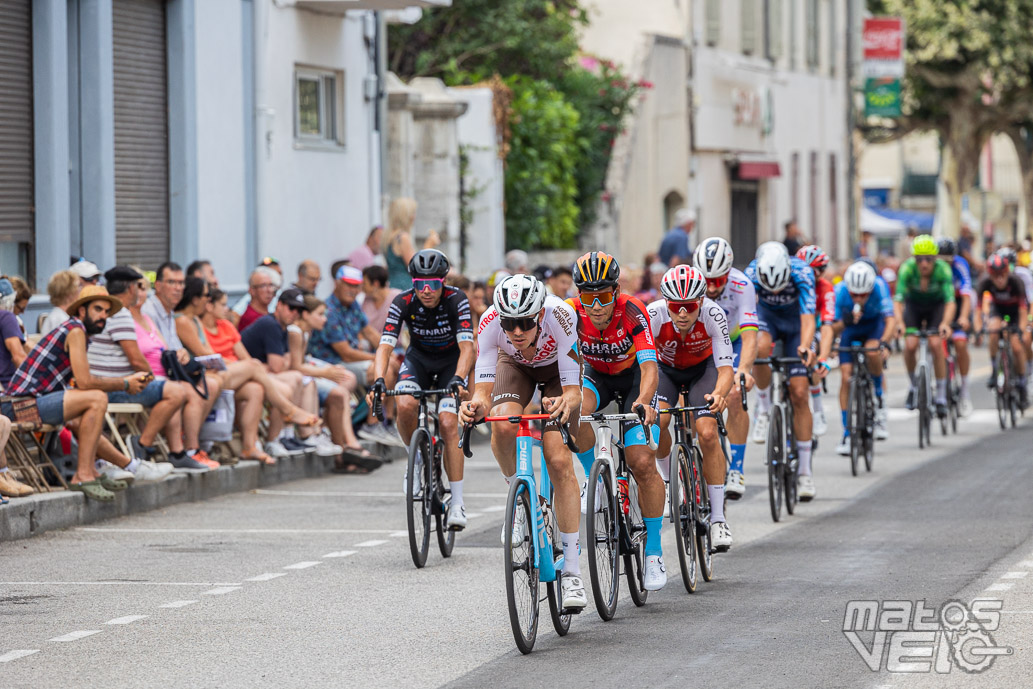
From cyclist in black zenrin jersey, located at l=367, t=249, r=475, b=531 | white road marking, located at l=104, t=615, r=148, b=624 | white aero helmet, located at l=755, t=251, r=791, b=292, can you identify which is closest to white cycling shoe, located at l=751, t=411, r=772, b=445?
white aero helmet, located at l=755, t=251, r=791, b=292

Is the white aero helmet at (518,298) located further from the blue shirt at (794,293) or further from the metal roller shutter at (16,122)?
the metal roller shutter at (16,122)

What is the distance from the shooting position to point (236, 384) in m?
15.0

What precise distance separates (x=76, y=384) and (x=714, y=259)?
4.51 meters

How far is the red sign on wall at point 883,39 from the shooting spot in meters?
41.2

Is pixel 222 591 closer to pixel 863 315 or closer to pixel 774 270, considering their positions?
pixel 774 270

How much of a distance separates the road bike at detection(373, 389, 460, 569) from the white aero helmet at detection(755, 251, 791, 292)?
9.91 feet

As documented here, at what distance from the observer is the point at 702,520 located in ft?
33.5

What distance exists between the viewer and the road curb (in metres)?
12.2

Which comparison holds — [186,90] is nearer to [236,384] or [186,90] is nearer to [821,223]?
[236,384]

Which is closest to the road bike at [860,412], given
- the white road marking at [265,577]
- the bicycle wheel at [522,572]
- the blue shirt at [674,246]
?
the white road marking at [265,577]

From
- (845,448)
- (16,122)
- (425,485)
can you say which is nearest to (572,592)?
(425,485)

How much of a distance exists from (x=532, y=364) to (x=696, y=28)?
2920 centimetres

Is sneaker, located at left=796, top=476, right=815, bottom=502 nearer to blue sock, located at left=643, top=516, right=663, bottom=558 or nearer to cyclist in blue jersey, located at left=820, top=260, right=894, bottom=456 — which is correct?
cyclist in blue jersey, located at left=820, top=260, right=894, bottom=456

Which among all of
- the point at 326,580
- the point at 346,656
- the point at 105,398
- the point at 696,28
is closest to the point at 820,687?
the point at 346,656
